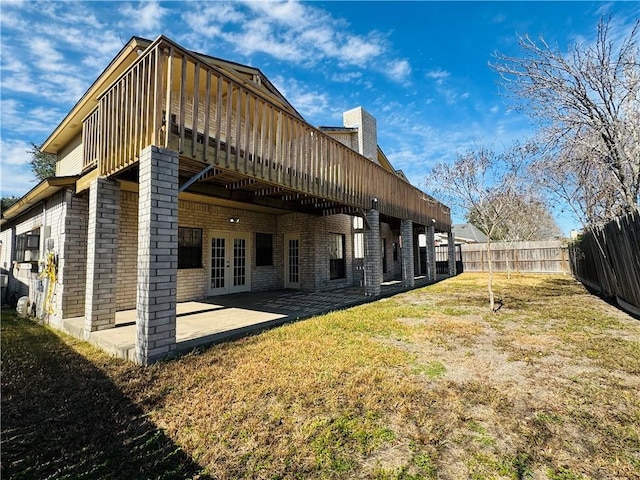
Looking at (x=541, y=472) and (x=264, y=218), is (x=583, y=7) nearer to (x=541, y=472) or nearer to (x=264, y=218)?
(x=541, y=472)

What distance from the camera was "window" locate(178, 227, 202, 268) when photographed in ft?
27.7

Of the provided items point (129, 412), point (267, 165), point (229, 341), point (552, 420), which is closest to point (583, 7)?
point (267, 165)

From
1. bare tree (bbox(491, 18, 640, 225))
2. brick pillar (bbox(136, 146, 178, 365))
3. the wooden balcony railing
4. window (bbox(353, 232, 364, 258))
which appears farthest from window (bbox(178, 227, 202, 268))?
bare tree (bbox(491, 18, 640, 225))

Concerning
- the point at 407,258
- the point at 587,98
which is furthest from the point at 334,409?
the point at 407,258

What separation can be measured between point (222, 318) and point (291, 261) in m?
5.44

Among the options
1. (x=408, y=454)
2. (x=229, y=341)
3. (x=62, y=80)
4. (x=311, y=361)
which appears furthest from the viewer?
(x=62, y=80)

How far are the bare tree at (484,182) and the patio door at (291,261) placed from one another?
18.5 feet

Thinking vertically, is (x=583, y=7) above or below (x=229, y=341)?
above

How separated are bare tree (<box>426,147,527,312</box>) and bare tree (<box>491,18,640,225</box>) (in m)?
1.31

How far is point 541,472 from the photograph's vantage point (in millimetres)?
1892

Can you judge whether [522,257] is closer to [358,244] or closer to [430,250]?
[430,250]

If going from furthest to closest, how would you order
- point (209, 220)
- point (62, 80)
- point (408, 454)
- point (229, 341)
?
point (209, 220) < point (62, 80) < point (229, 341) < point (408, 454)

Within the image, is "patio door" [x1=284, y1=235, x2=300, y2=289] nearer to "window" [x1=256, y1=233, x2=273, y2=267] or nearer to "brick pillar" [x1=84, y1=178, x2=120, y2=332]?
"window" [x1=256, y1=233, x2=273, y2=267]

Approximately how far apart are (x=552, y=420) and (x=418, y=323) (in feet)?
11.5
